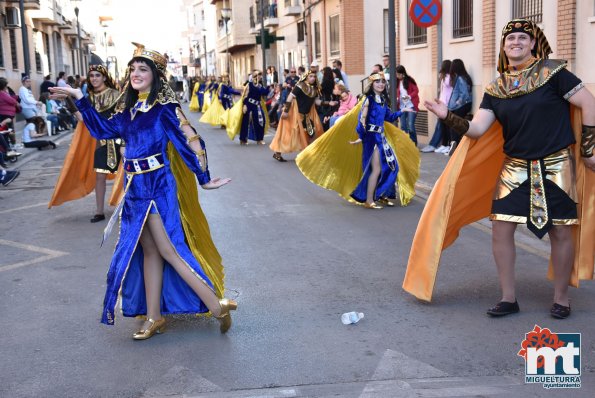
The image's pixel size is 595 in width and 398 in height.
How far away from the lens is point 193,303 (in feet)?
17.6

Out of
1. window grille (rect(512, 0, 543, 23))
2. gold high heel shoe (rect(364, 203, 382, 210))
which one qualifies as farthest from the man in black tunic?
window grille (rect(512, 0, 543, 23))

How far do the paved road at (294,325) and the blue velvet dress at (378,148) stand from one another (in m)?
1.12

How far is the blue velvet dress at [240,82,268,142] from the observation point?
2080 centimetres

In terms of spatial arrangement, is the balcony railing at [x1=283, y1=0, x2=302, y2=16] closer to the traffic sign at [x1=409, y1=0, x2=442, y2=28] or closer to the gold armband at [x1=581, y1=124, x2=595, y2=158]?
the traffic sign at [x1=409, y1=0, x2=442, y2=28]

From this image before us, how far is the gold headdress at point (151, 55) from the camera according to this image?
5191 mm

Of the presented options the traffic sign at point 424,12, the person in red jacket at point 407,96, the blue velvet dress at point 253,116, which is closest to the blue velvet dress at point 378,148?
the traffic sign at point 424,12

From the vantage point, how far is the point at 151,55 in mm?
5195

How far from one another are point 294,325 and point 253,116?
15.8m

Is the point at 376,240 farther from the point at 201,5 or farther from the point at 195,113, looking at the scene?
the point at 201,5

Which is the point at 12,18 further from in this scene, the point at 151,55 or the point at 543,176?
the point at 543,176

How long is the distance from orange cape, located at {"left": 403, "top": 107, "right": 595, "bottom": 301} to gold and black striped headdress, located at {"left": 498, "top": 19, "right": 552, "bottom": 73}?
45cm

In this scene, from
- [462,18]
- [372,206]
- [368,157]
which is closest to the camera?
[372,206]

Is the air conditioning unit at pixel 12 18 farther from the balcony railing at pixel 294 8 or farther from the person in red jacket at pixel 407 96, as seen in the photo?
the person in red jacket at pixel 407 96

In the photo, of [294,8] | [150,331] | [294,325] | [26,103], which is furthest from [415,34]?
[294,8]
